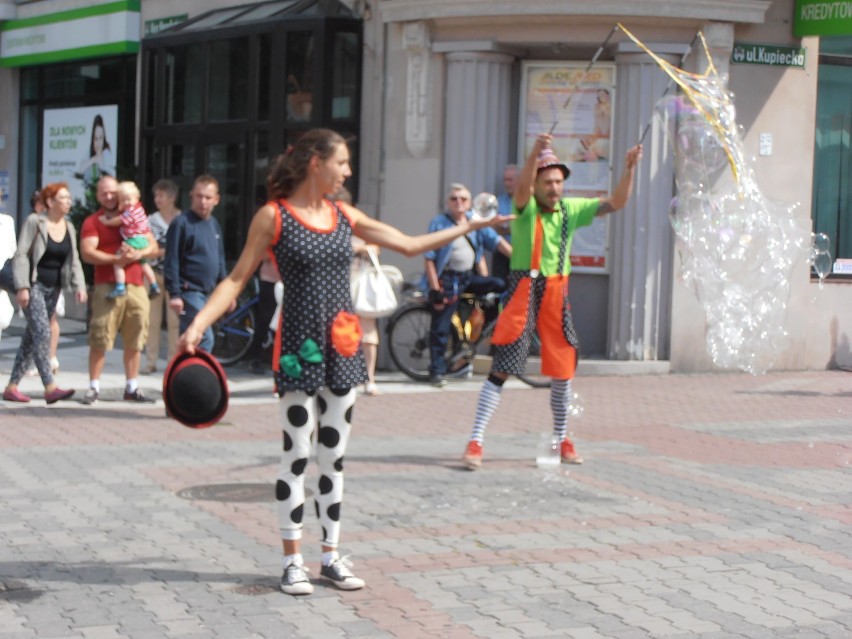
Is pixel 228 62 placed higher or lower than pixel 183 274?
higher

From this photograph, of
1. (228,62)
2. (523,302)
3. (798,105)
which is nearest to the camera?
(523,302)

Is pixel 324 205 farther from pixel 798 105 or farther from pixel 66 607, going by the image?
pixel 798 105

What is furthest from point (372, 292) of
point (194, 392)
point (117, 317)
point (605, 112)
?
point (194, 392)

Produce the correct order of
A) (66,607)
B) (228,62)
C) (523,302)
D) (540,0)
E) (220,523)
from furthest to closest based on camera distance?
(228,62) < (540,0) < (523,302) < (220,523) < (66,607)

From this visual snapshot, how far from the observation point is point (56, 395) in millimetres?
12047

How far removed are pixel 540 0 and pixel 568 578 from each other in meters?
8.92

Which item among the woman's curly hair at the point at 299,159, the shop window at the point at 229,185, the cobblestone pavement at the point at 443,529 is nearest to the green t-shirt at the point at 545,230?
the cobblestone pavement at the point at 443,529

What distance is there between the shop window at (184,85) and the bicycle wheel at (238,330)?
3226mm

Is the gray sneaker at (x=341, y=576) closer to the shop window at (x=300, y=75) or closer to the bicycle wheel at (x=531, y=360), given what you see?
the bicycle wheel at (x=531, y=360)

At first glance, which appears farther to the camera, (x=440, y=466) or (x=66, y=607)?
(x=440, y=466)

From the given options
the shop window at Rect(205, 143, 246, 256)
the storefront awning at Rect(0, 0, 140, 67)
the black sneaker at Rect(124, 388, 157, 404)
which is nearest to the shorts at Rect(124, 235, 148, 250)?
the black sneaker at Rect(124, 388, 157, 404)

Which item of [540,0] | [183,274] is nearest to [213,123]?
[540,0]

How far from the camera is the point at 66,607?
593cm

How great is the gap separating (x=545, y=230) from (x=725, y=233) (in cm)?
118
